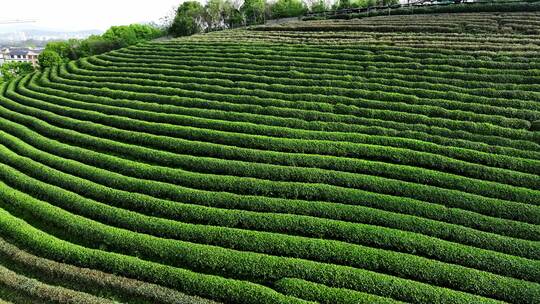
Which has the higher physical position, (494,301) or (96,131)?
(96,131)

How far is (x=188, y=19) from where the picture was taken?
70.3m

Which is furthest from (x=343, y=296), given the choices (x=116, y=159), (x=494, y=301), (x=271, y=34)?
(x=271, y=34)

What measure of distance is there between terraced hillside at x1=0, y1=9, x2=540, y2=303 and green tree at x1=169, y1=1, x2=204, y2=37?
39583mm

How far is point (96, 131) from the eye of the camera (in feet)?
83.8

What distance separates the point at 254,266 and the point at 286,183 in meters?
5.14

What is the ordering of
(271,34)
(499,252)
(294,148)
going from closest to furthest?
(499,252)
(294,148)
(271,34)

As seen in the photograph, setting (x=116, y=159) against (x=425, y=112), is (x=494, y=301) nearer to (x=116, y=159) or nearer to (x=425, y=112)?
(x=425, y=112)

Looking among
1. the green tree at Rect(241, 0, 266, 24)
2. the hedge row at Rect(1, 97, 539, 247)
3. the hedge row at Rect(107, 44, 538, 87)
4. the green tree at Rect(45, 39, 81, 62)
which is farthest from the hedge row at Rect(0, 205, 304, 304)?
the green tree at Rect(241, 0, 266, 24)

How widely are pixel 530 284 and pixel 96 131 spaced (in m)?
23.7

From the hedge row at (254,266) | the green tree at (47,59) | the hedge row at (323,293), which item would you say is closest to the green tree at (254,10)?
the green tree at (47,59)

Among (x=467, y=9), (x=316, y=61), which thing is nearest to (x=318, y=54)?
(x=316, y=61)

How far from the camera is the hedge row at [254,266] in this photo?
13.1m

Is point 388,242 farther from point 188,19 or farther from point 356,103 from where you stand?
point 188,19

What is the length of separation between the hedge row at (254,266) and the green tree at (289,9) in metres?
60.4
